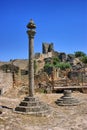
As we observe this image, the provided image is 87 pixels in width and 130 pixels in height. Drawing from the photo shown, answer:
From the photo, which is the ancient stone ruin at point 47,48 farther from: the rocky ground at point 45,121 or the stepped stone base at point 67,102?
the rocky ground at point 45,121

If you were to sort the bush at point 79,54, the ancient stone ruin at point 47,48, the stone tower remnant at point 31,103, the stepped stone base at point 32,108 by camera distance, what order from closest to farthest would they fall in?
the stepped stone base at point 32,108 < the stone tower remnant at point 31,103 < the ancient stone ruin at point 47,48 < the bush at point 79,54

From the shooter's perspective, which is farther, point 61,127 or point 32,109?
point 32,109

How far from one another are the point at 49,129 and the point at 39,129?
0.35m

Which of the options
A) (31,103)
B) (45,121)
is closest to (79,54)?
(31,103)

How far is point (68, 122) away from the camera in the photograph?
12.5m

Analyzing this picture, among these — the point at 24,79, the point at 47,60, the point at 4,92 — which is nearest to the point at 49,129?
the point at 4,92

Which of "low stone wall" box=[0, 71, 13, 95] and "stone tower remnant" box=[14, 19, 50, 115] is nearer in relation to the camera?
"stone tower remnant" box=[14, 19, 50, 115]

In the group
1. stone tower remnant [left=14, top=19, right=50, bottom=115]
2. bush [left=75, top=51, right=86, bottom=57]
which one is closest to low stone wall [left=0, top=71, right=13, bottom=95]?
stone tower remnant [left=14, top=19, right=50, bottom=115]

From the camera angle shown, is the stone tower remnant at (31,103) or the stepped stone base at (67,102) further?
the stepped stone base at (67,102)

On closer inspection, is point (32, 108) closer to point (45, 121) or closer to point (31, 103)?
point (31, 103)

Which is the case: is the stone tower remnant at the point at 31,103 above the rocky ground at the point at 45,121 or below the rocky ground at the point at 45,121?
above

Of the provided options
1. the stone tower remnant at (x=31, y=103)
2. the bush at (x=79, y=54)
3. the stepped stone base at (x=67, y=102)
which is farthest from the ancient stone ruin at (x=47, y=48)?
the stone tower remnant at (x=31, y=103)

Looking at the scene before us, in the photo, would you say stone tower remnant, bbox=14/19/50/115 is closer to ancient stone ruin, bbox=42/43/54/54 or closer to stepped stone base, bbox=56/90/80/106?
stepped stone base, bbox=56/90/80/106

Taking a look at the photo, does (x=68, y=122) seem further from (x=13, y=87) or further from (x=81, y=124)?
(x=13, y=87)
